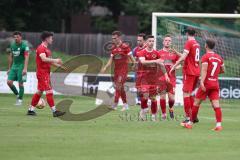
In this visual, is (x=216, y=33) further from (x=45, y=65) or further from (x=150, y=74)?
(x=45, y=65)

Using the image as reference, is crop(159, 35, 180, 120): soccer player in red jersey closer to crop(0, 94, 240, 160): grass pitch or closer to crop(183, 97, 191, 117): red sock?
crop(0, 94, 240, 160): grass pitch

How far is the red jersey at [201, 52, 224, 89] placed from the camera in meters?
17.2

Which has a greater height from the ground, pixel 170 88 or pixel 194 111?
pixel 170 88

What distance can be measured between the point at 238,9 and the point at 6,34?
15734 mm

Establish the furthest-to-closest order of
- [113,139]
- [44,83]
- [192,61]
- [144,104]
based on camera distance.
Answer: [44,83] < [144,104] < [192,61] < [113,139]

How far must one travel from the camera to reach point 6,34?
49344mm

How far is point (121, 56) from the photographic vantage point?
948 inches

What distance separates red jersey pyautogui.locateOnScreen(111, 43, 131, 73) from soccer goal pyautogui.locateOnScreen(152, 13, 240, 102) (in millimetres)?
3500

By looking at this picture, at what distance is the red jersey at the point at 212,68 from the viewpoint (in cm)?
1723

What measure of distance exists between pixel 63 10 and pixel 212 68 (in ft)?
143

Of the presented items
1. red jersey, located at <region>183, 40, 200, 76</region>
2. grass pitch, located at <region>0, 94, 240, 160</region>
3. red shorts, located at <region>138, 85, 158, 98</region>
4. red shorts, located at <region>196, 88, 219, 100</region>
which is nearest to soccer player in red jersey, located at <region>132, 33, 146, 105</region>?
red shorts, located at <region>138, 85, 158, 98</region>

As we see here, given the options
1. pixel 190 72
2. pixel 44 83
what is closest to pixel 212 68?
pixel 190 72

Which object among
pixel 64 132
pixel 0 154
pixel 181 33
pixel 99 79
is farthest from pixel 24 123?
pixel 99 79

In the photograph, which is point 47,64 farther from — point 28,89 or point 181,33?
point 28,89
